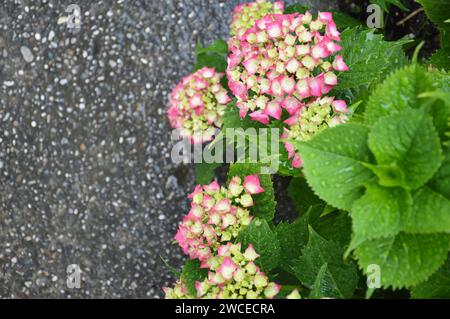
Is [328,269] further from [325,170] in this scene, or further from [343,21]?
[343,21]

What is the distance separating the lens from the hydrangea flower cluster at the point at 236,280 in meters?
0.93

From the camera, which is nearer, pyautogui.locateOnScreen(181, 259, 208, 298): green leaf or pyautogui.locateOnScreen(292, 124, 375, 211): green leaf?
pyautogui.locateOnScreen(292, 124, 375, 211): green leaf

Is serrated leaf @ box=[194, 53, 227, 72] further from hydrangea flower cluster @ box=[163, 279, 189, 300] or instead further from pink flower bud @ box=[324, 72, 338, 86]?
hydrangea flower cluster @ box=[163, 279, 189, 300]

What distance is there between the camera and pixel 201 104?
120 cm

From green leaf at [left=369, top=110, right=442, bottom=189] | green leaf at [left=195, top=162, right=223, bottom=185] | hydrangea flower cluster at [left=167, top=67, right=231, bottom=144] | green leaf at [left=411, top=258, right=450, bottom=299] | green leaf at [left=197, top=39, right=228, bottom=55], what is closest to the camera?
green leaf at [left=369, top=110, right=442, bottom=189]

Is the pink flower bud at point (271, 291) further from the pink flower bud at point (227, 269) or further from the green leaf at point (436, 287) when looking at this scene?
the green leaf at point (436, 287)

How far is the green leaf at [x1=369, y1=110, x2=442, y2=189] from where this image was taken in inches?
29.2

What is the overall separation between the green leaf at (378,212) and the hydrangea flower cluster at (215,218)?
0.97 ft

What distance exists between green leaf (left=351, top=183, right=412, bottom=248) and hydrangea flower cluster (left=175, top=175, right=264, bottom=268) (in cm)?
29

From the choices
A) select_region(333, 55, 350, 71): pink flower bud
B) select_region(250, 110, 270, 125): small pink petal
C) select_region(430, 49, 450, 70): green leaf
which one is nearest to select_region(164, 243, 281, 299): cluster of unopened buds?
select_region(250, 110, 270, 125): small pink petal

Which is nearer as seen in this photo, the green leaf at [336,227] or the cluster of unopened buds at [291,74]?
the cluster of unopened buds at [291,74]

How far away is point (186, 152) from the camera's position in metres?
1.65
